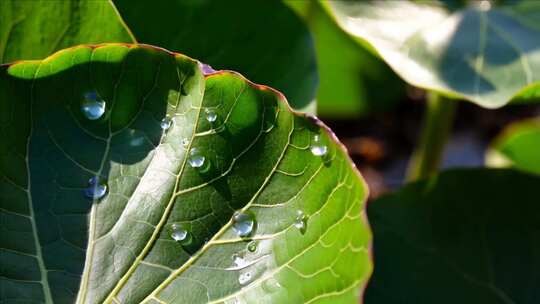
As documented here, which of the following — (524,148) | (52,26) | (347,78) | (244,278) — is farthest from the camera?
(347,78)

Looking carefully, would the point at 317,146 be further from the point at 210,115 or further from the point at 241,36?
the point at 241,36

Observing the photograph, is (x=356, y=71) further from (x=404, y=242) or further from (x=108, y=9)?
(x=108, y=9)

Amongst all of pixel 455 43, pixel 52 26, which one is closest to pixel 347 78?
pixel 455 43

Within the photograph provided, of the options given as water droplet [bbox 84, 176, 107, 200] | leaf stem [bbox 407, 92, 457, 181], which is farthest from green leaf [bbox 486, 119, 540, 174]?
water droplet [bbox 84, 176, 107, 200]

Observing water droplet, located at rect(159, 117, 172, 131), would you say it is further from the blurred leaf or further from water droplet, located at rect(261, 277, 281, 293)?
the blurred leaf

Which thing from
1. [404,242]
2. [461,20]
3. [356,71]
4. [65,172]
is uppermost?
[65,172]

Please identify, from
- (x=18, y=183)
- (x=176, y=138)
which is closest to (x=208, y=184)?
(x=176, y=138)
